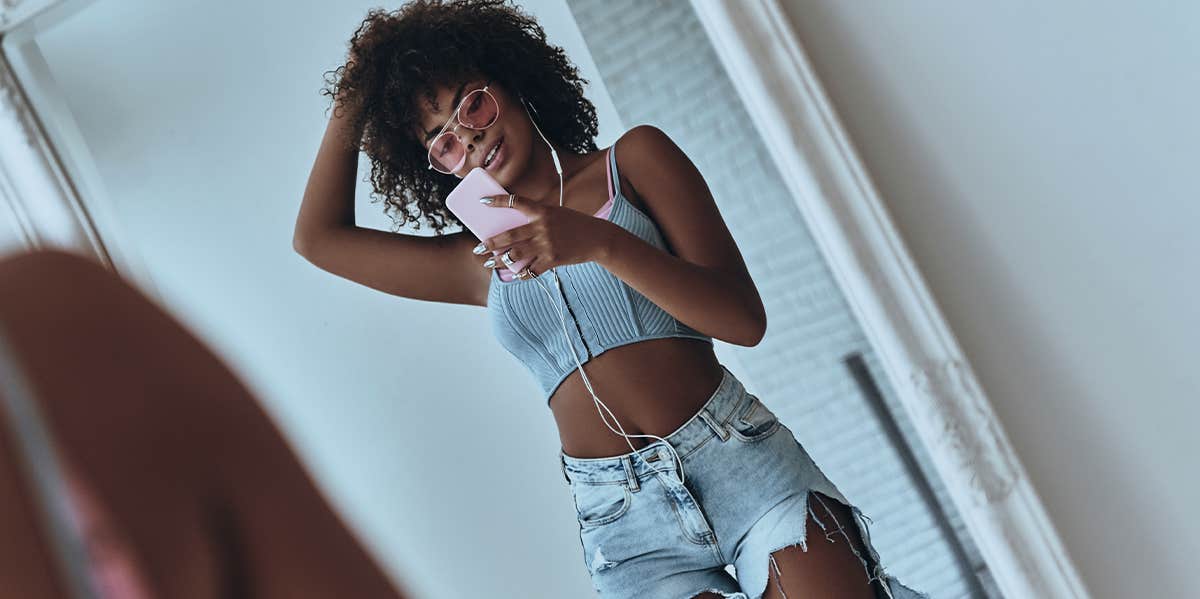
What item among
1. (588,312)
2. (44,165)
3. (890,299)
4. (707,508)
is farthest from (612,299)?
(44,165)

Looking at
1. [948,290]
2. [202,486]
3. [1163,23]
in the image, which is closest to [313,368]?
[948,290]

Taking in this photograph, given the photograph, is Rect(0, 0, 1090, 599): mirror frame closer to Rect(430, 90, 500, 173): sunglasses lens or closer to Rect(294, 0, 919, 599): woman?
Rect(294, 0, 919, 599): woman

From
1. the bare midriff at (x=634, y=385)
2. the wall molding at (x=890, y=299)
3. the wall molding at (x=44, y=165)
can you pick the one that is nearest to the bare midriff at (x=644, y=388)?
the bare midriff at (x=634, y=385)

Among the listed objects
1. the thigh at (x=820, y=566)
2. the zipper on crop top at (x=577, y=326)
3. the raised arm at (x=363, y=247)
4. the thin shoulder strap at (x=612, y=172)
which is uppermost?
the raised arm at (x=363, y=247)

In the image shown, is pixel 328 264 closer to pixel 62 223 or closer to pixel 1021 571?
pixel 62 223

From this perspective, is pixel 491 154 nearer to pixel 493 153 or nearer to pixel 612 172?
pixel 493 153

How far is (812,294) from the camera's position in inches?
55.1

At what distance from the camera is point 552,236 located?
1143 millimetres

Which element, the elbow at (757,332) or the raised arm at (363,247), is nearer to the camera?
the elbow at (757,332)

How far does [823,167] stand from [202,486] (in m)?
1.15

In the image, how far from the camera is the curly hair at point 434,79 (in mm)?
1374

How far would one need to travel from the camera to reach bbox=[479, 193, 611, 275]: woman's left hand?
1145 mm

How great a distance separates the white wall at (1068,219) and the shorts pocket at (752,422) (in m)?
0.33

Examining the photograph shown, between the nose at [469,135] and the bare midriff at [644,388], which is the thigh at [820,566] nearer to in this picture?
the bare midriff at [644,388]
